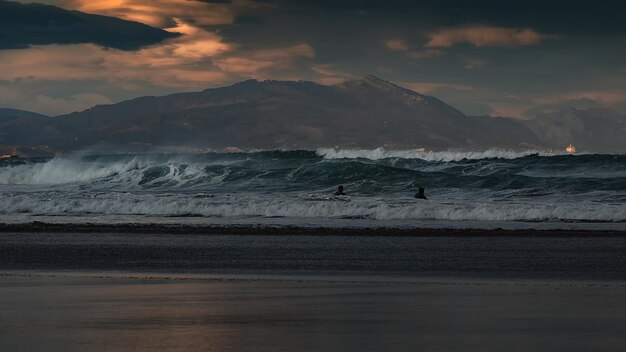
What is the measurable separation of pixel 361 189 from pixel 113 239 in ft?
78.2

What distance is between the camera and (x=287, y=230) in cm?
2156

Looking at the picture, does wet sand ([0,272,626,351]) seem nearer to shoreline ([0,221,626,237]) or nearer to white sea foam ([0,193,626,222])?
shoreline ([0,221,626,237])

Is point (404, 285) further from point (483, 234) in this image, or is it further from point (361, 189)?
point (361, 189)

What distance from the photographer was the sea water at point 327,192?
86.7ft

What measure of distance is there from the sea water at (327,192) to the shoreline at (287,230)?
6.71 feet

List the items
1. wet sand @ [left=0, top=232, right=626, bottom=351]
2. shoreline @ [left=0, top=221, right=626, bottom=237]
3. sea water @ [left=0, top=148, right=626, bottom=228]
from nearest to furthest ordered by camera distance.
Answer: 1. wet sand @ [left=0, top=232, right=626, bottom=351]
2. shoreline @ [left=0, top=221, right=626, bottom=237]
3. sea water @ [left=0, top=148, right=626, bottom=228]

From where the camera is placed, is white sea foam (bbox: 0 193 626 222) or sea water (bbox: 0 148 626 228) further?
sea water (bbox: 0 148 626 228)

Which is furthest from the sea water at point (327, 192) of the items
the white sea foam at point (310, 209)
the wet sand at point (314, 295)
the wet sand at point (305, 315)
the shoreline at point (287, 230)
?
the wet sand at point (305, 315)

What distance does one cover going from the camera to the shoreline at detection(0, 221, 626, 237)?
20.6 metres

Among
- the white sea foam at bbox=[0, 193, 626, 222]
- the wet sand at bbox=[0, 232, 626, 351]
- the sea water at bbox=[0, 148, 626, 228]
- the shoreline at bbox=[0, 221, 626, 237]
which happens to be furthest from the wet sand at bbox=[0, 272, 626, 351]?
the white sea foam at bbox=[0, 193, 626, 222]

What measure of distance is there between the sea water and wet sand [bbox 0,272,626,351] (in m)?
12.6

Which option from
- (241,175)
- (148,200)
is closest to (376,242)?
(148,200)

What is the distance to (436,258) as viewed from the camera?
15.6 m

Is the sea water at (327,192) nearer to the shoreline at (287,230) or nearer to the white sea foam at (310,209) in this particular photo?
the white sea foam at (310,209)
